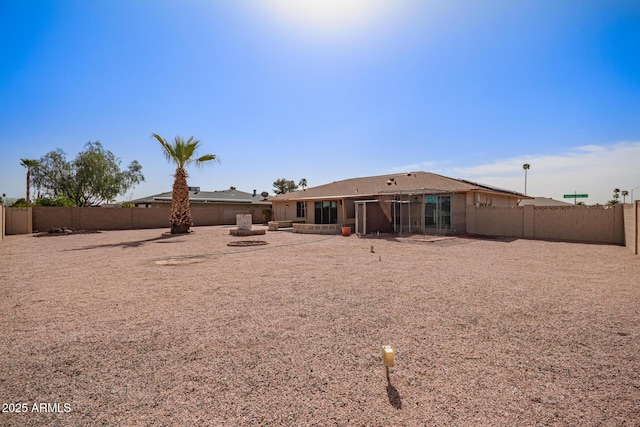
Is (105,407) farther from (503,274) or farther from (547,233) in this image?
(547,233)

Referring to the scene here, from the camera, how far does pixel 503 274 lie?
8.27 meters

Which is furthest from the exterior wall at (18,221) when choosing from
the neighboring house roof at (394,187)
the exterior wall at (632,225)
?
the exterior wall at (632,225)

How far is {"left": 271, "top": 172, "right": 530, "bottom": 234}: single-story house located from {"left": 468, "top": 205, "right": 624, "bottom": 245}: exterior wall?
137 cm

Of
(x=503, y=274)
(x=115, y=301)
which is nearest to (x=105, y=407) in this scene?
(x=115, y=301)

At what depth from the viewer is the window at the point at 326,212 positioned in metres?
26.3

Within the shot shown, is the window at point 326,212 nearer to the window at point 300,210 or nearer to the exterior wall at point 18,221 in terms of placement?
the window at point 300,210

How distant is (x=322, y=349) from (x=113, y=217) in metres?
31.0

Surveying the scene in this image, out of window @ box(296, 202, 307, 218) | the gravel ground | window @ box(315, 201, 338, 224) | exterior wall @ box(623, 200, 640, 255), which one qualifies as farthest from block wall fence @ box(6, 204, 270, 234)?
exterior wall @ box(623, 200, 640, 255)

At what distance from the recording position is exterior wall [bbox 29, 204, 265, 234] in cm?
2584

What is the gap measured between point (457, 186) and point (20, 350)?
2112 centimetres

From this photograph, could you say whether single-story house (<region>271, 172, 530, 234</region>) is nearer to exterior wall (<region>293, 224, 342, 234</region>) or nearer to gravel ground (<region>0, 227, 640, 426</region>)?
exterior wall (<region>293, 224, 342, 234</region>)

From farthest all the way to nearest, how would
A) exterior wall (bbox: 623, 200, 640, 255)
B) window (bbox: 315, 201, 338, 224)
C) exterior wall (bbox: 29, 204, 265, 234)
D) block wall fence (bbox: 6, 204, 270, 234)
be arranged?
1. window (bbox: 315, 201, 338, 224)
2. exterior wall (bbox: 29, 204, 265, 234)
3. block wall fence (bbox: 6, 204, 270, 234)
4. exterior wall (bbox: 623, 200, 640, 255)

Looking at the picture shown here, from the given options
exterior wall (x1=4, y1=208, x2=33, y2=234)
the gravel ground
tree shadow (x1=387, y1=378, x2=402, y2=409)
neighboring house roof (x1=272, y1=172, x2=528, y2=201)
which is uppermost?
neighboring house roof (x1=272, y1=172, x2=528, y2=201)

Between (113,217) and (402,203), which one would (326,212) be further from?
(113,217)
